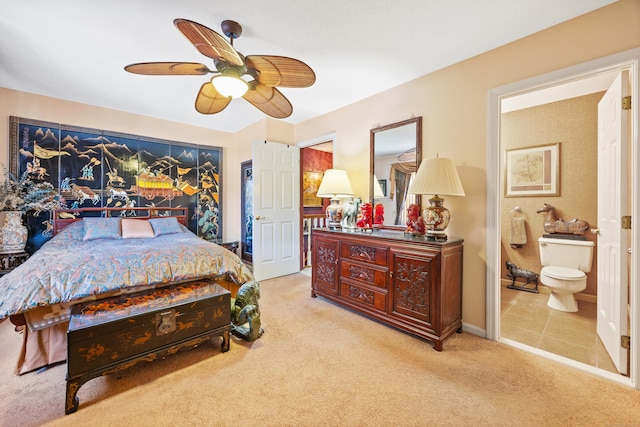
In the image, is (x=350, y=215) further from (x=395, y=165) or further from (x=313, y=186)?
(x=313, y=186)

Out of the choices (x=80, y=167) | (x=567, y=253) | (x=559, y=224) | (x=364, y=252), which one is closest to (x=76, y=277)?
(x=364, y=252)

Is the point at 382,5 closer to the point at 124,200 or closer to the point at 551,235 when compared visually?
the point at 551,235

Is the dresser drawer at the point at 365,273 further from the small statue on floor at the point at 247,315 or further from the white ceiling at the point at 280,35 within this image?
the white ceiling at the point at 280,35

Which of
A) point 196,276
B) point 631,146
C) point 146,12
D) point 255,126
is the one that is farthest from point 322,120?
point 631,146

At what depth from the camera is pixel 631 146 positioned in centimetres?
170

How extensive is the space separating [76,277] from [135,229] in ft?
5.59

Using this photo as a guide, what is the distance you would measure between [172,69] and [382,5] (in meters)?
1.57

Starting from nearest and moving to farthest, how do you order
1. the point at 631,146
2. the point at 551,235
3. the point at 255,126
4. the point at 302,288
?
the point at 631,146 < the point at 551,235 < the point at 302,288 < the point at 255,126

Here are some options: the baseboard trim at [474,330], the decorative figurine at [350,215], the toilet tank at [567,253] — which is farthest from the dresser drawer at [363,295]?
the toilet tank at [567,253]

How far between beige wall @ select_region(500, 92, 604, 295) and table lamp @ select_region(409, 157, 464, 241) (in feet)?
6.67

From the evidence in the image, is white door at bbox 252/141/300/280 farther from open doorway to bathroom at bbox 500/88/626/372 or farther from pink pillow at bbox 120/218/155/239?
open doorway to bathroom at bbox 500/88/626/372

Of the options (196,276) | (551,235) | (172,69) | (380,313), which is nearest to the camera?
(172,69)

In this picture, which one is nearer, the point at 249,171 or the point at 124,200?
the point at 124,200

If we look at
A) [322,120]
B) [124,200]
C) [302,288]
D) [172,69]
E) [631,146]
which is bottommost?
[302,288]
